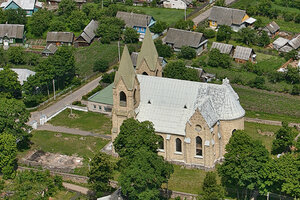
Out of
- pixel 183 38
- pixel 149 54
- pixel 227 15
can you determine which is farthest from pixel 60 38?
pixel 149 54

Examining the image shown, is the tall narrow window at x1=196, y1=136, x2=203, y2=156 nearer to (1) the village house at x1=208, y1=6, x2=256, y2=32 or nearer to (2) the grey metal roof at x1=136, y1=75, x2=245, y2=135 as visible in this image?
(2) the grey metal roof at x1=136, y1=75, x2=245, y2=135

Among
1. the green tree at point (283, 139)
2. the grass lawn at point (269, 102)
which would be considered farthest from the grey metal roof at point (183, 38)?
the green tree at point (283, 139)

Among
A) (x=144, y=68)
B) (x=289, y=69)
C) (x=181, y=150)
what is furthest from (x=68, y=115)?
(x=289, y=69)

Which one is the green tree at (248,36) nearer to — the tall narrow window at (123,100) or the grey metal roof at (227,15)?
the grey metal roof at (227,15)

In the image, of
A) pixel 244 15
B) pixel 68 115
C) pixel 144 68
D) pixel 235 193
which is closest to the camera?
pixel 235 193

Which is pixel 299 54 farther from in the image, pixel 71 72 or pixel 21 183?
pixel 21 183

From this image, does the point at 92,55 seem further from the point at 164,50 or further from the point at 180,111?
the point at 180,111
